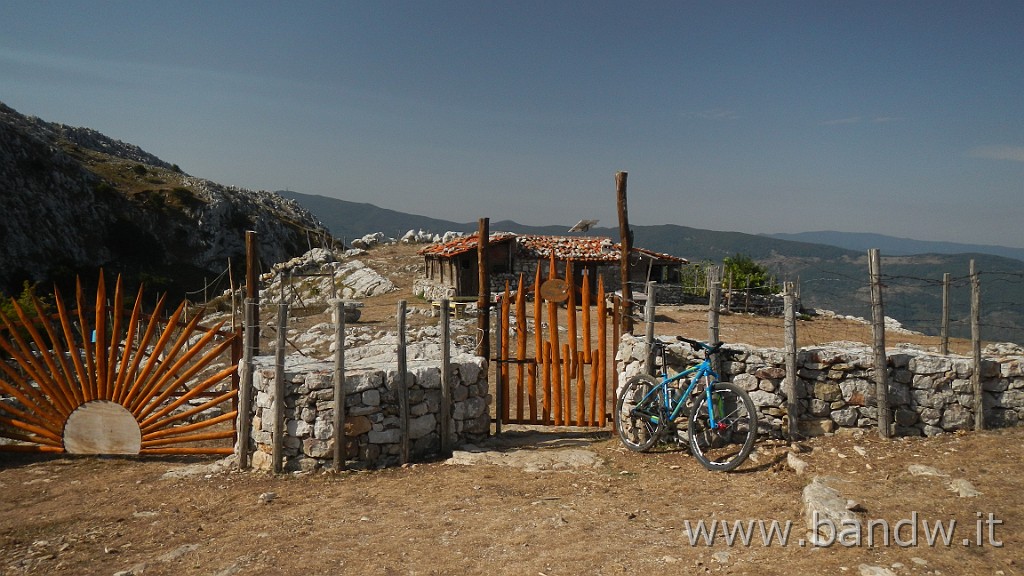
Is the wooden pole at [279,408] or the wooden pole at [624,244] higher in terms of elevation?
the wooden pole at [624,244]

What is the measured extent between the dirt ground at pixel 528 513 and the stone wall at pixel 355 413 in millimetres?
315

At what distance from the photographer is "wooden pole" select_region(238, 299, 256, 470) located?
8141mm

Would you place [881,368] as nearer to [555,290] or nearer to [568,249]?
[555,290]

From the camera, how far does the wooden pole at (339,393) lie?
7.67 m

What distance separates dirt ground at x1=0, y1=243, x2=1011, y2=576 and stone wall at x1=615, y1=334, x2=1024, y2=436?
252mm

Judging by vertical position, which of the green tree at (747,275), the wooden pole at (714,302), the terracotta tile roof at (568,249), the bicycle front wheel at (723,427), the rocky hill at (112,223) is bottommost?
the bicycle front wheel at (723,427)

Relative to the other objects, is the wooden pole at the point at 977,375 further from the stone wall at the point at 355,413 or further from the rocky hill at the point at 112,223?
the rocky hill at the point at 112,223

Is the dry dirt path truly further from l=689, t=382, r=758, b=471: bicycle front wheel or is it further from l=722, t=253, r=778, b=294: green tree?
l=722, t=253, r=778, b=294: green tree

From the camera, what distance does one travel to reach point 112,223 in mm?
45250

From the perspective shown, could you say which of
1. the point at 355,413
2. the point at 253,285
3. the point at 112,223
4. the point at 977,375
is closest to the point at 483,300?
the point at 355,413

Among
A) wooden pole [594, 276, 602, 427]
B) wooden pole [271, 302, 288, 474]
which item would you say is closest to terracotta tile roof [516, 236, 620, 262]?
wooden pole [594, 276, 602, 427]

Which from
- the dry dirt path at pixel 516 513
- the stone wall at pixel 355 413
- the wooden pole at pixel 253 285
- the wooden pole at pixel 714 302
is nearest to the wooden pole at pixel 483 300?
the stone wall at pixel 355 413

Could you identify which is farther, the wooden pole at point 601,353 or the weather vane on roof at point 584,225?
the weather vane on roof at point 584,225

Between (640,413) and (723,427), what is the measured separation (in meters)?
1.17
